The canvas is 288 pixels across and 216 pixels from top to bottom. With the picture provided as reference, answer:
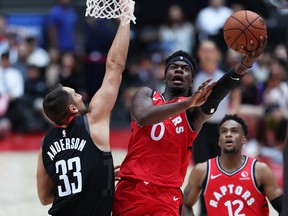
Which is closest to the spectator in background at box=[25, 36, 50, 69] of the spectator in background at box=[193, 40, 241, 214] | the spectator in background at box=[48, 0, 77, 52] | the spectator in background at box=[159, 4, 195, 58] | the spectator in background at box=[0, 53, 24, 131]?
the spectator in background at box=[48, 0, 77, 52]

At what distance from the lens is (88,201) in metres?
5.82

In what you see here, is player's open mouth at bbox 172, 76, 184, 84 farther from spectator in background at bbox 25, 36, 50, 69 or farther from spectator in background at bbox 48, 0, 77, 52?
spectator in background at bbox 48, 0, 77, 52

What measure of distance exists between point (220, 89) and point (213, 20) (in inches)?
400

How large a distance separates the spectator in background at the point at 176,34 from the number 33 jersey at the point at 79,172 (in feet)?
34.2

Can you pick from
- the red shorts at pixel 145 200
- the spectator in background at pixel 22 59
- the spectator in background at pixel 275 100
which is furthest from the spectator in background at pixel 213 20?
the red shorts at pixel 145 200

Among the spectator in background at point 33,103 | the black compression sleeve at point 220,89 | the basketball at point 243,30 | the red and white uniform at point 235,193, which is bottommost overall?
the spectator in background at point 33,103

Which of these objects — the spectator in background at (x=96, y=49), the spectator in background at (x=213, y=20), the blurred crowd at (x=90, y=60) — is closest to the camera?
the blurred crowd at (x=90, y=60)

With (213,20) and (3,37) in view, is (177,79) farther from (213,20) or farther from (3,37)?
(3,37)

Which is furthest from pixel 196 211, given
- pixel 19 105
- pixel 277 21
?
pixel 277 21

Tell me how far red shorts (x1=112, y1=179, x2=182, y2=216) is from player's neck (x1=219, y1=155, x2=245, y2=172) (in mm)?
1121

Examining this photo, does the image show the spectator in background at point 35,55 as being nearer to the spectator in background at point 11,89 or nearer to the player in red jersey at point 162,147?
the spectator in background at point 11,89

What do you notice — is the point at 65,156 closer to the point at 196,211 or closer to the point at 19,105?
the point at 196,211

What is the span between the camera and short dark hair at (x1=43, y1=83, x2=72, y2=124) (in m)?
5.88

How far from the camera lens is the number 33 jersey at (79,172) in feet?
19.0
